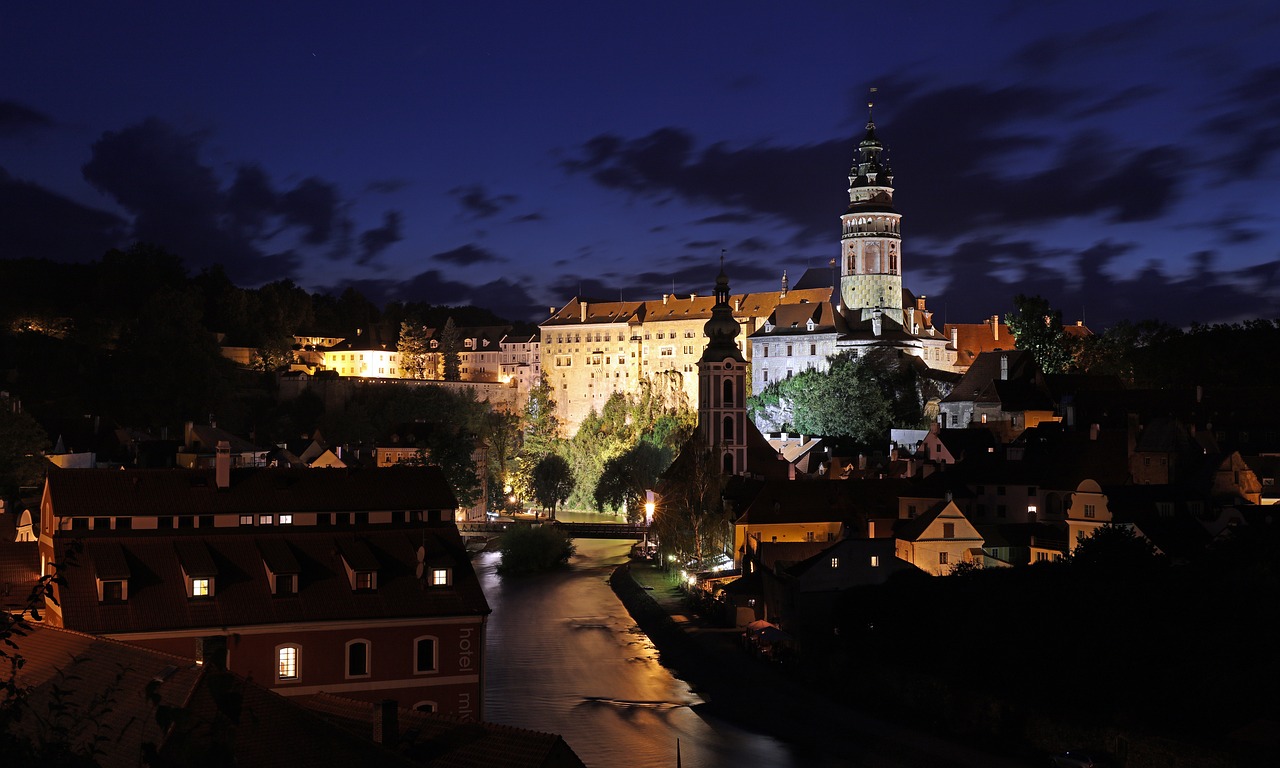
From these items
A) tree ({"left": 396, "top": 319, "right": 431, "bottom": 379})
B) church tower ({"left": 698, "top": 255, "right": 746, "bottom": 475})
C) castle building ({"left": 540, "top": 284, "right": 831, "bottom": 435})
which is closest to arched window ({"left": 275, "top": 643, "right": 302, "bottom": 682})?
church tower ({"left": 698, "top": 255, "right": 746, "bottom": 475})

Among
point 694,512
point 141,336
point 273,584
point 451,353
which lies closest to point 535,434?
point 451,353

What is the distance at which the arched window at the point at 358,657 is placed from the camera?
25594mm

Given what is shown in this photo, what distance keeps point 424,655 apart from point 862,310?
69.7 meters

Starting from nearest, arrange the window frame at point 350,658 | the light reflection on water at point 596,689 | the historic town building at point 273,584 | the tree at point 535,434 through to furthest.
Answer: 1. the historic town building at point 273,584
2. the window frame at point 350,658
3. the light reflection on water at point 596,689
4. the tree at point 535,434

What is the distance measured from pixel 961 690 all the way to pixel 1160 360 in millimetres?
→ 50947

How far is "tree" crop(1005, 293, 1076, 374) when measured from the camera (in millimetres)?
77438

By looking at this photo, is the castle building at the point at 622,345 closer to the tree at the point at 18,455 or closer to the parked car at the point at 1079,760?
the tree at the point at 18,455

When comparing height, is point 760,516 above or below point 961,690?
above

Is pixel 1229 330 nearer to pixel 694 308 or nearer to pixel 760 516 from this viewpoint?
pixel 760 516

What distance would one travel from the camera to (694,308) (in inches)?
4473

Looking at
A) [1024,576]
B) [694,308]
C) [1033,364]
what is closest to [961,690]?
[1024,576]

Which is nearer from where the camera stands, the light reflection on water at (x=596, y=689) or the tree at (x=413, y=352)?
the light reflection on water at (x=596, y=689)

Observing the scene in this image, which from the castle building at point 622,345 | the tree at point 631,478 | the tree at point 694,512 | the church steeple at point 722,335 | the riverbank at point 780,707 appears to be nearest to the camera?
the riverbank at point 780,707


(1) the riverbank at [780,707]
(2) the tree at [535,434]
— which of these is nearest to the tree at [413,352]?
(2) the tree at [535,434]
